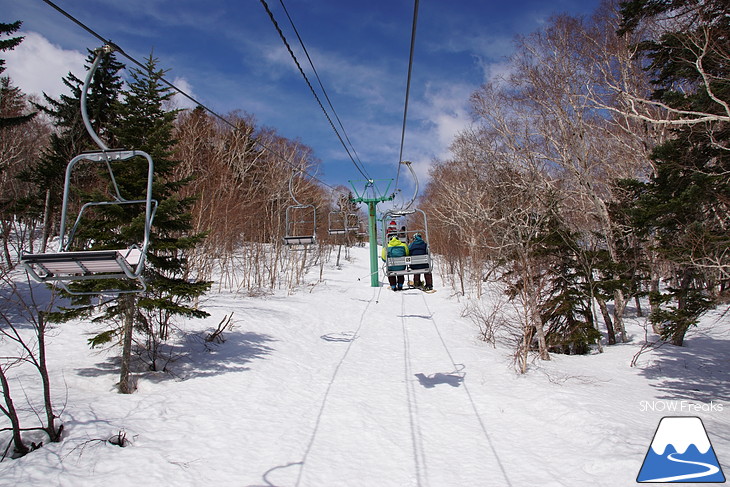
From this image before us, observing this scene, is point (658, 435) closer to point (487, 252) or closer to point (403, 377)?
point (403, 377)

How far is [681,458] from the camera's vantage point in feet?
16.9

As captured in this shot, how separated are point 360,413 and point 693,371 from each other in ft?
29.4

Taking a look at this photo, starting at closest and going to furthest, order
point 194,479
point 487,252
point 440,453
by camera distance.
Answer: point 194,479, point 440,453, point 487,252

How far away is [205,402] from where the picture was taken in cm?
721

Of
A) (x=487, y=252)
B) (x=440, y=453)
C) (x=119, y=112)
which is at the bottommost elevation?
(x=440, y=453)

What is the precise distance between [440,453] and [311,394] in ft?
10.4

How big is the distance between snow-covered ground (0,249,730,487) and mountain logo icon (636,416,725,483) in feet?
0.52

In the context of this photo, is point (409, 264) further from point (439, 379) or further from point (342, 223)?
point (342, 223)

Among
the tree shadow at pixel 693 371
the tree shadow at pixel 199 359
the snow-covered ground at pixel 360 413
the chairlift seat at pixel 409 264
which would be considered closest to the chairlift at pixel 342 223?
the chairlift seat at pixel 409 264

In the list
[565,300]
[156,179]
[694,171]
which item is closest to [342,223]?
[565,300]

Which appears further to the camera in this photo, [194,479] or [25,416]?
[25,416]

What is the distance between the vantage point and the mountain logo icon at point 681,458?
4762mm

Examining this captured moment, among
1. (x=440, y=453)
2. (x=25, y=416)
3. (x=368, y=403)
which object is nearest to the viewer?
(x=25, y=416)

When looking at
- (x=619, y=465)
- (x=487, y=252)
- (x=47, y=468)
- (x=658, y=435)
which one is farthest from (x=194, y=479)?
(x=487, y=252)
